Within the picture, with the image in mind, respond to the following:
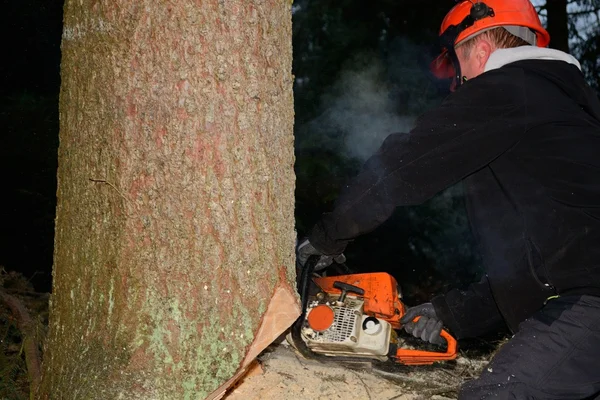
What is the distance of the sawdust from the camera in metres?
2.54

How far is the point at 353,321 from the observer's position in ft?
9.91

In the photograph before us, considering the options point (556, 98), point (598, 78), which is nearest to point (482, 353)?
point (556, 98)

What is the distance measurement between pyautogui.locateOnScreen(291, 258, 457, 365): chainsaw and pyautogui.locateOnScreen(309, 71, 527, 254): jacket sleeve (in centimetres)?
52

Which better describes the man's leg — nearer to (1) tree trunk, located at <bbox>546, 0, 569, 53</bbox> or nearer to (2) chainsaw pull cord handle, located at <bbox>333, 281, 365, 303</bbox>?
(2) chainsaw pull cord handle, located at <bbox>333, 281, 365, 303</bbox>

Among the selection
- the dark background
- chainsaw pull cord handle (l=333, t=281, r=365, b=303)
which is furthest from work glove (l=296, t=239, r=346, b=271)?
the dark background

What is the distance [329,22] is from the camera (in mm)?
5324

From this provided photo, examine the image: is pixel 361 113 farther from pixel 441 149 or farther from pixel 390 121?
pixel 441 149

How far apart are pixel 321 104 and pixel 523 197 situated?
3082 mm

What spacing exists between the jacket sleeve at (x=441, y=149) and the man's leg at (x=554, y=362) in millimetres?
697

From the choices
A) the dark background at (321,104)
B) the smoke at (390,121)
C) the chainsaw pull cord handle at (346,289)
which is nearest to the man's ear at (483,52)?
the chainsaw pull cord handle at (346,289)

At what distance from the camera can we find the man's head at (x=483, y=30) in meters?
2.83

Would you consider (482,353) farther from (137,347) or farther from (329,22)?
(329,22)

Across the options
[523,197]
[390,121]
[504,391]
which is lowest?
[504,391]

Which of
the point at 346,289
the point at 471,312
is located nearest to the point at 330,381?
the point at 346,289
